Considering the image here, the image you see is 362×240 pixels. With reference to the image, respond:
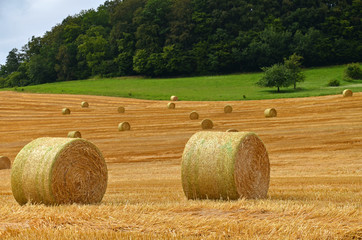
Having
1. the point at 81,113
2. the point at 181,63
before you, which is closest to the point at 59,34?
the point at 181,63

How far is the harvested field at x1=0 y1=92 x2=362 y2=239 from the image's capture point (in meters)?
6.46

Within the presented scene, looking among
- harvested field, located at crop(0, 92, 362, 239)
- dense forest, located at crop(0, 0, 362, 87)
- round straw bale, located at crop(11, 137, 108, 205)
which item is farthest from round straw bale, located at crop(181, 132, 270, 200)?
dense forest, located at crop(0, 0, 362, 87)

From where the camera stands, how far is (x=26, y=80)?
299 feet

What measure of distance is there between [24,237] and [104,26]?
97.7 meters

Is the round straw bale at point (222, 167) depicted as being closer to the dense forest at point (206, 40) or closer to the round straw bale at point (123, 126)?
the round straw bale at point (123, 126)

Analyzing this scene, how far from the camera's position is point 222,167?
964 cm

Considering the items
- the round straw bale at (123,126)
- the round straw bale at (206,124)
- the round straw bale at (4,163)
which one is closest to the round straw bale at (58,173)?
the round straw bale at (4,163)

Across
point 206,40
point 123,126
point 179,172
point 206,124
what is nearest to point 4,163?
point 179,172

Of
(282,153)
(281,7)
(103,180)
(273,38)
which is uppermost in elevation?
(281,7)

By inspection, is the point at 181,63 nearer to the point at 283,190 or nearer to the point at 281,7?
the point at 281,7

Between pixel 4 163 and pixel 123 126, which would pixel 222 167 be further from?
pixel 123 126

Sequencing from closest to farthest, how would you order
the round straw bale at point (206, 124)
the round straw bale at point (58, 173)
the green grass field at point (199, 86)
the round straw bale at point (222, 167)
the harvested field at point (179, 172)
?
the harvested field at point (179, 172) → the round straw bale at point (58, 173) → the round straw bale at point (222, 167) → the round straw bale at point (206, 124) → the green grass field at point (199, 86)

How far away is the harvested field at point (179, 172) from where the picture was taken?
6.46 m

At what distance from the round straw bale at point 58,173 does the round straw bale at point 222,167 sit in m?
1.86
